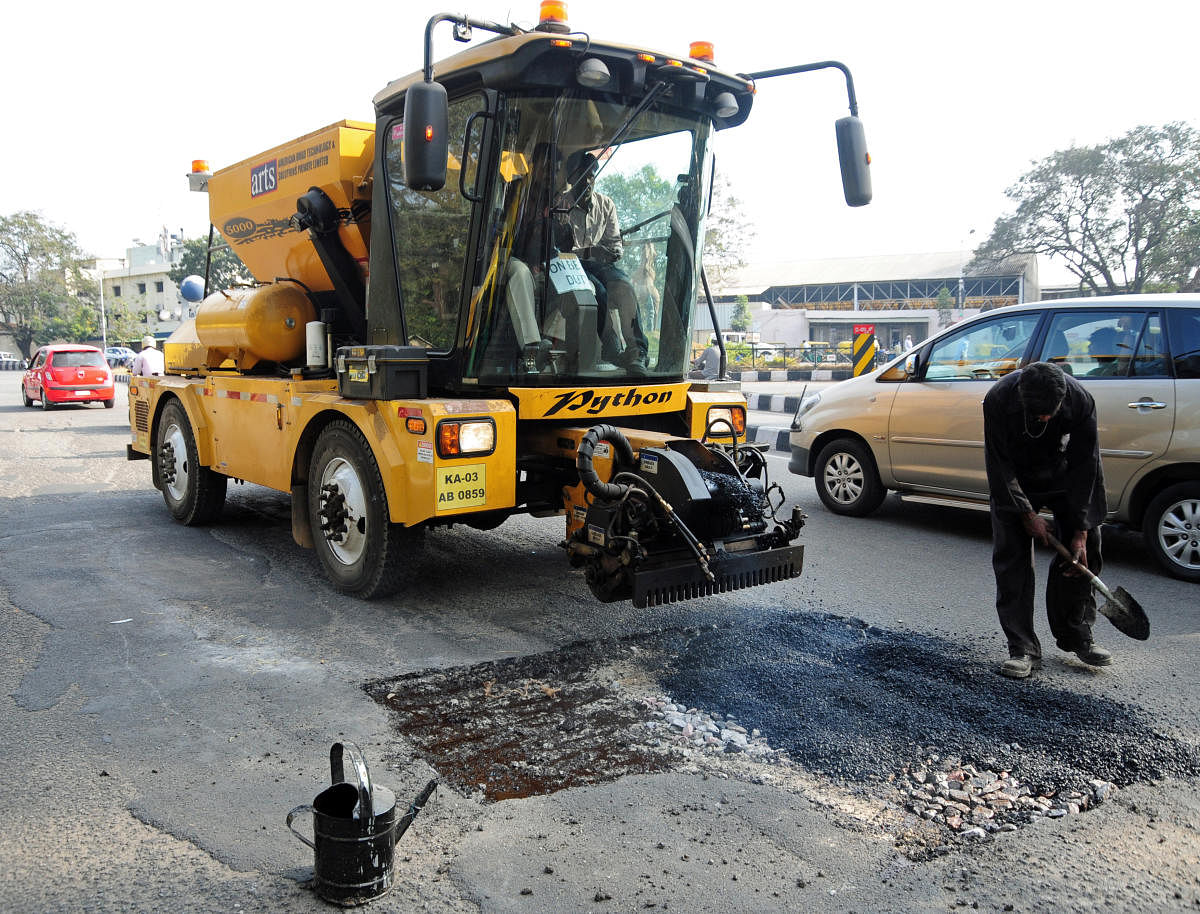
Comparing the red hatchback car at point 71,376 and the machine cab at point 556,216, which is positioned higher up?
the machine cab at point 556,216

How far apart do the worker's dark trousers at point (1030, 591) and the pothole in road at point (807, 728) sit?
25 centimetres

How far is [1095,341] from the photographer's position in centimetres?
667

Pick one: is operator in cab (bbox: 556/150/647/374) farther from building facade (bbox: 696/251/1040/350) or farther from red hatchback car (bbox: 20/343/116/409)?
building facade (bbox: 696/251/1040/350)

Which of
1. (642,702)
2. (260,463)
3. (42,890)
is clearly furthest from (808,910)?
(260,463)

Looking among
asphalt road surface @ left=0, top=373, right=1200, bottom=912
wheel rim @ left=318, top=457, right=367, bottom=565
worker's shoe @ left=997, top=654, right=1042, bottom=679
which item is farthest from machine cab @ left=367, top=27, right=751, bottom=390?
worker's shoe @ left=997, top=654, right=1042, bottom=679

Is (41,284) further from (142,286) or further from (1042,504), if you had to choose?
(1042,504)

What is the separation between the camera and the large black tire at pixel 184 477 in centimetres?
780

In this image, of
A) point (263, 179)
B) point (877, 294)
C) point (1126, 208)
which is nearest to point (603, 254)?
point (263, 179)

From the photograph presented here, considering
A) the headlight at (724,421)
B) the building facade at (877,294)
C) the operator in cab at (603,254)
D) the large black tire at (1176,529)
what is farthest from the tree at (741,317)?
the operator in cab at (603,254)

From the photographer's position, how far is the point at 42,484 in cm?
1023

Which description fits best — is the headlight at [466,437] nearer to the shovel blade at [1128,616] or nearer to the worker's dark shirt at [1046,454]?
the worker's dark shirt at [1046,454]

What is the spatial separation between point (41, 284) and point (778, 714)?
7539cm

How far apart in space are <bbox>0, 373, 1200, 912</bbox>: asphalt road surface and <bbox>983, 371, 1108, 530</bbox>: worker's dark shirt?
2.74ft

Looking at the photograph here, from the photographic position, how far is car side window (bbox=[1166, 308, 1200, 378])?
6.15 m
